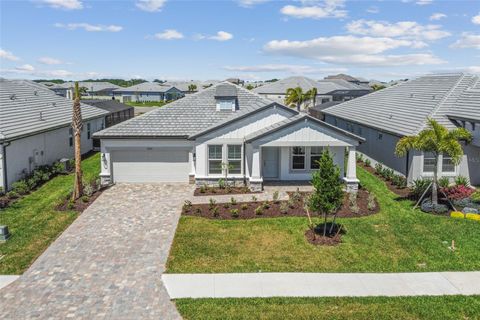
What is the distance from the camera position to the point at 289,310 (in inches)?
425

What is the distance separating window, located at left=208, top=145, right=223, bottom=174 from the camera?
23219 mm

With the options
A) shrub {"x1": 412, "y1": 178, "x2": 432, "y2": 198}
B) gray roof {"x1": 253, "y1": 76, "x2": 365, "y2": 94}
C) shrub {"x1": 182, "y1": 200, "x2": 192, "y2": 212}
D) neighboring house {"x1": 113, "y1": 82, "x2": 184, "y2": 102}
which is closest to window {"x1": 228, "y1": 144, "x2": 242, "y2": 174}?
shrub {"x1": 182, "y1": 200, "x2": 192, "y2": 212}

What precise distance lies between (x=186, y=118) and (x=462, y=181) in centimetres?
1489

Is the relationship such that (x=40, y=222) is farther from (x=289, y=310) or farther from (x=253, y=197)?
(x=289, y=310)

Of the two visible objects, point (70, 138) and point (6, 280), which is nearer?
point (6, 280)

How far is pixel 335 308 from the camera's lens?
10.9 meters

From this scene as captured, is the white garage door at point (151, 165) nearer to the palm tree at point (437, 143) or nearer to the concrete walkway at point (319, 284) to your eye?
the palm tree at point (437, 143)

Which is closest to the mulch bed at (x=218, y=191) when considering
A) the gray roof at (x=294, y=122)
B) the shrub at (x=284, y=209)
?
the gray roof at (x=294, y=122)

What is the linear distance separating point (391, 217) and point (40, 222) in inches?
560

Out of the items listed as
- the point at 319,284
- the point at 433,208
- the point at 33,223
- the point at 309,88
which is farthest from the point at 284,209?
the point at 309,88

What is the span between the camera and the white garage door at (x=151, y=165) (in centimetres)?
2406

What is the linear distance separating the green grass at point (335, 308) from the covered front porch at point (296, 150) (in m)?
10.5

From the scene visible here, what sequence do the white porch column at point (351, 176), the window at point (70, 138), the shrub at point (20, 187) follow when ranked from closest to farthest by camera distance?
the shrub at point (20, 187) < the white porch column at point (351, 176) < the window at point (70, 138)

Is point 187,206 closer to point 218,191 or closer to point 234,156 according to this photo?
point 218,191
